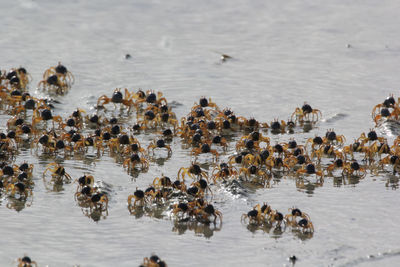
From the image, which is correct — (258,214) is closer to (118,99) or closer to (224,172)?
(224,172)

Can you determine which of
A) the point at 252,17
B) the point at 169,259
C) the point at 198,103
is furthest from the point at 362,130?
the point at 252,17

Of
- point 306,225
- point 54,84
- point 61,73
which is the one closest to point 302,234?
point 306,225

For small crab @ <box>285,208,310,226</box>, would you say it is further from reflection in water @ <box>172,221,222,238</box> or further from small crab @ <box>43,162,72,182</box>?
small crab @ <box>43,162,72,182</box>

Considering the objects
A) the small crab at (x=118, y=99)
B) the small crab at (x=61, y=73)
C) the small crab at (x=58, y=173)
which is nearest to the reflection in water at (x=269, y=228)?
the small crab at (x=58, y=173)

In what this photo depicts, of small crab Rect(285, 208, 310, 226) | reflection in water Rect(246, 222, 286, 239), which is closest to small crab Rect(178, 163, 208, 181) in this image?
reflection in water Rect(246, 222, 286, 239)

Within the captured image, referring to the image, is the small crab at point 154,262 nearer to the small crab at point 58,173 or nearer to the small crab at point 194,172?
the small crab at point 194,172
